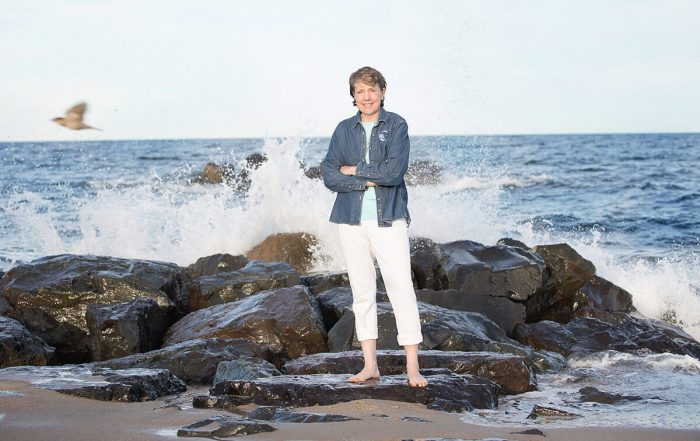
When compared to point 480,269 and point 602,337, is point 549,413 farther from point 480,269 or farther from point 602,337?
point 480,269

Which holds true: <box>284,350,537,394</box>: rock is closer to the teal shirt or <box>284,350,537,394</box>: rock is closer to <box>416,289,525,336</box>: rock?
the teal shirt

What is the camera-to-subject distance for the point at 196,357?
5.99m

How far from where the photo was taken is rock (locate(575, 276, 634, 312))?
941 cm

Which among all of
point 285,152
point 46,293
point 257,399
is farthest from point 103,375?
point 285,152

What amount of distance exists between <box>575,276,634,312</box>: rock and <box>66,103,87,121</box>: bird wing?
5.62 m

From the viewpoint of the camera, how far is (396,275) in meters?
4.69

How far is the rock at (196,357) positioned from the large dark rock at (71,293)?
1415mm

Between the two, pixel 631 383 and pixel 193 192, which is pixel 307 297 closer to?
pixel 631 383

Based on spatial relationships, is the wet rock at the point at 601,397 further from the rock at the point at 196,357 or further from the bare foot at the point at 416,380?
the rock at the point at 196,357

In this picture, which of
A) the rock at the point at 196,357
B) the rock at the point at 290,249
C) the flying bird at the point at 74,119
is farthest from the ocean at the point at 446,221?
the flying bird at the point at 74,119

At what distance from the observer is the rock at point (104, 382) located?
4.68 metres

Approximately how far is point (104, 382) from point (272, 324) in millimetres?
2035

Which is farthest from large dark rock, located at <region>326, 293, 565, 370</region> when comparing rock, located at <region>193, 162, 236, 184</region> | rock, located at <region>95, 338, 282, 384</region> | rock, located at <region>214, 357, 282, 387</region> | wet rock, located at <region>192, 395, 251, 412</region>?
rock, located at <region>193, 162, 236, 184</region>

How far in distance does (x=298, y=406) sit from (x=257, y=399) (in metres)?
0.26
